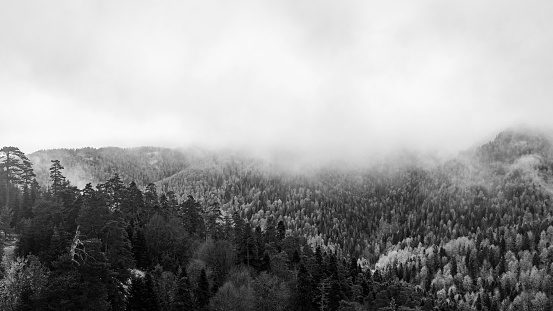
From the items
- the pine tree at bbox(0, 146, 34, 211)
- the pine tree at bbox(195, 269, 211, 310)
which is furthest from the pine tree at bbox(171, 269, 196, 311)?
the pine tree at bbox(0, 146, 34, 211)

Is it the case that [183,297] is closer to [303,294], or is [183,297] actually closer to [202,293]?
[202,293]

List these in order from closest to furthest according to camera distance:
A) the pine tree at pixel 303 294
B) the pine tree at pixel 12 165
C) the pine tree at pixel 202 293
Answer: the pine tree at pixel 202 293
the pine tree at pixel 303 294
the pine tree at pixel 12 165

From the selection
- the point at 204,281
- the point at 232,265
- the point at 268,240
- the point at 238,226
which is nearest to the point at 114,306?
the point at 204,281

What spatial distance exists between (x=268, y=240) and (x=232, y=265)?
76.4ft

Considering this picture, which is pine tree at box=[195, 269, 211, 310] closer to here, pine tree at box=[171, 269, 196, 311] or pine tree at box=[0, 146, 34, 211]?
pine tree at box=[171, 269, 196, 311]

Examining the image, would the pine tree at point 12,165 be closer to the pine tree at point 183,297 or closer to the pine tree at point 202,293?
the pine tree at point 202,293

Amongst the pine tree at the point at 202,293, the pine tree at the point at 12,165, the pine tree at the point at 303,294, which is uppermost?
the pine tree at the point at 12,165

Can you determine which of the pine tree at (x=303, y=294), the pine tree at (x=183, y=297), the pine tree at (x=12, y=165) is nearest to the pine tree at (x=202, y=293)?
the pine tree at (x=183, y=297)

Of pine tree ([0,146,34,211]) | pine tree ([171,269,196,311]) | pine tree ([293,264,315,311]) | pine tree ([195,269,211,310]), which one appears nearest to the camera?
pine tree ([171,269,196,311])

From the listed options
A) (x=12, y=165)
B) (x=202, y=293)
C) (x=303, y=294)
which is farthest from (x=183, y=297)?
(x=12, y=165)

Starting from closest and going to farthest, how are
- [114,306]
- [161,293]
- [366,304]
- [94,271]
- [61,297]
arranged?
[61,297] < [94,271] < [114,306] < [161,293] < [366,304]

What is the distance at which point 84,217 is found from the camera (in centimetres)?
5978

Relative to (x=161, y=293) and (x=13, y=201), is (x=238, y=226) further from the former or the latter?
(x=13, y=201)

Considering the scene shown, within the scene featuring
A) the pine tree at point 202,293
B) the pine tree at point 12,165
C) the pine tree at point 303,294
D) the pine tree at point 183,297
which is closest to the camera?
the pine tree at point 183,297
